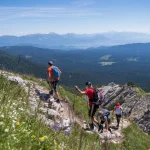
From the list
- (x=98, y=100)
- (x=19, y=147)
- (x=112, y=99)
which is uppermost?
(x=19, y=147)

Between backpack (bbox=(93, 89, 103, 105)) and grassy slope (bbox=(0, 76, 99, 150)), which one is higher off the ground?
grassy slope (bbox=(0, 76, 99, 150))

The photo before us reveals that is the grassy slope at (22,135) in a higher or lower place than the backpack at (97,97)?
higher

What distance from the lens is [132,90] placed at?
56438mm

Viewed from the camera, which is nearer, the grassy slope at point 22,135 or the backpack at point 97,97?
the grassy slope at point 22,135

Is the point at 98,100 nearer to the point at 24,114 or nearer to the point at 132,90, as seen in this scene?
the point at 24,114

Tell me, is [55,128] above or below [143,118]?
above

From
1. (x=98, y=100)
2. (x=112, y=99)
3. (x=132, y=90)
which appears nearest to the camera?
(x=98, y=100)

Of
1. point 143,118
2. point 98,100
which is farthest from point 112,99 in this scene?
point 98,100

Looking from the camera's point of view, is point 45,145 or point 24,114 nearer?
point 45,145

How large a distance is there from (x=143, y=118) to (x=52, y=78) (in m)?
25.6

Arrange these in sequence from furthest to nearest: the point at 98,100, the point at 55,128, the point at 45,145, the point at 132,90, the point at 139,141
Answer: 1. the point at 132,90
2. the point at 139,141
3. the point at 98,100
4. the point at 55,128
5. the point at 45,145

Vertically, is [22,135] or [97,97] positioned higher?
[22,135]

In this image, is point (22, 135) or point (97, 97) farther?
point (97, 97)

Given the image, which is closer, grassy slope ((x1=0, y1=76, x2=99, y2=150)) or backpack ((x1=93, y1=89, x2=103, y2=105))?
Result: grassy slope ((x1=0, y1=76, x2=99, y2=150))
